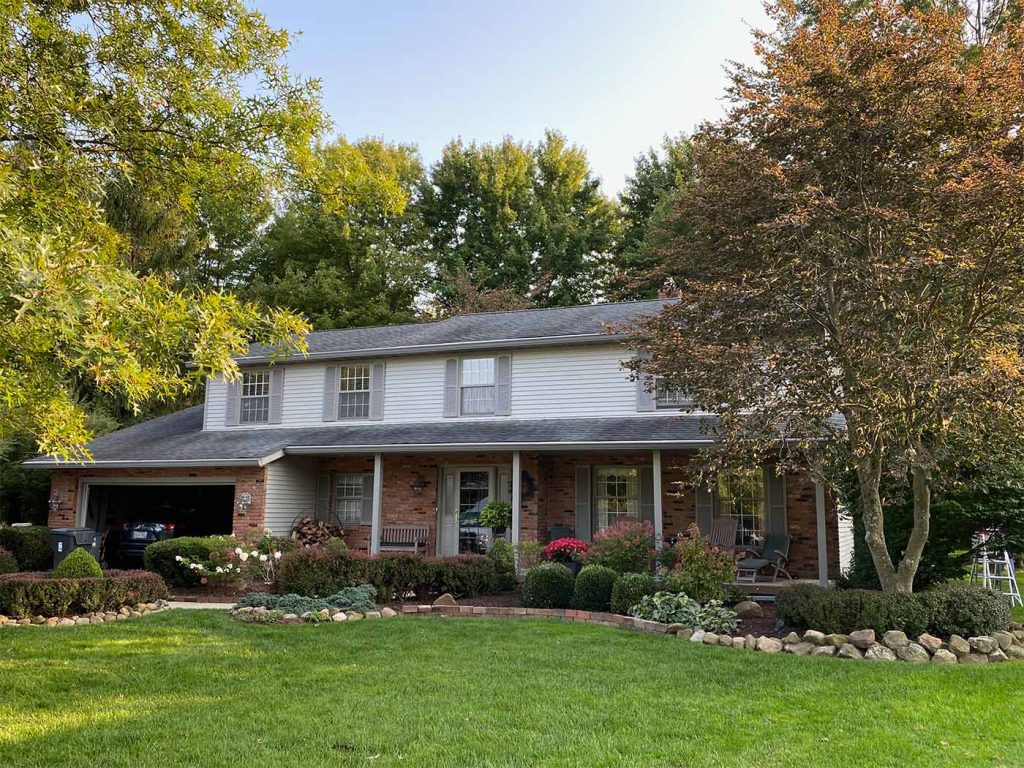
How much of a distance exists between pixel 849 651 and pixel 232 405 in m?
14.9

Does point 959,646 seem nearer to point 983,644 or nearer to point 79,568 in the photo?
point 983,644

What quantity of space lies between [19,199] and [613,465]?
12.1 metres

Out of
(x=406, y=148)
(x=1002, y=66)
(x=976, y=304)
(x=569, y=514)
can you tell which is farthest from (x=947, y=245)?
(x=406, y=148)

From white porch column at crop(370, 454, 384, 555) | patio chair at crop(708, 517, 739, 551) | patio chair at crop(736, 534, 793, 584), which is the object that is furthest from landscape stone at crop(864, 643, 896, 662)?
white porch column at crop(370, 454, 384, 555)

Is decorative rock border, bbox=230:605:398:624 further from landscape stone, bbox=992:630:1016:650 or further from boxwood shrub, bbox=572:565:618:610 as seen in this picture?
landscape stone, bbox=992:630:1016:650

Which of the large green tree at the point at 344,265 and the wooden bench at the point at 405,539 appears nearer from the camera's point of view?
the wooden bench at the point at 405,539

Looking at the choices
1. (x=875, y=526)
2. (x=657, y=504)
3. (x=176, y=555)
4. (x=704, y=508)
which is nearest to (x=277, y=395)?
(x=176, y=555)

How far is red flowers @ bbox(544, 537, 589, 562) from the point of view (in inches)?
511

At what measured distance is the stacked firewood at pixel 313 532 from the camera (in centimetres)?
1648

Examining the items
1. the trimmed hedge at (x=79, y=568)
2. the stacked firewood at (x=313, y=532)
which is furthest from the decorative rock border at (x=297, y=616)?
the stacked firewood at (x=313, y=532)

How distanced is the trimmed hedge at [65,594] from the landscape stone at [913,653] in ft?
31.9

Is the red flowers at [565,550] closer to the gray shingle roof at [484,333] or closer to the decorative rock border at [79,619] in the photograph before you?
the gray shingle roof at [484,333]

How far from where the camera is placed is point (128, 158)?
6.70m

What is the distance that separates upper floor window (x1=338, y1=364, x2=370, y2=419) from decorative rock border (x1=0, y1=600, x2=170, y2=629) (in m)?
→ 7.23
